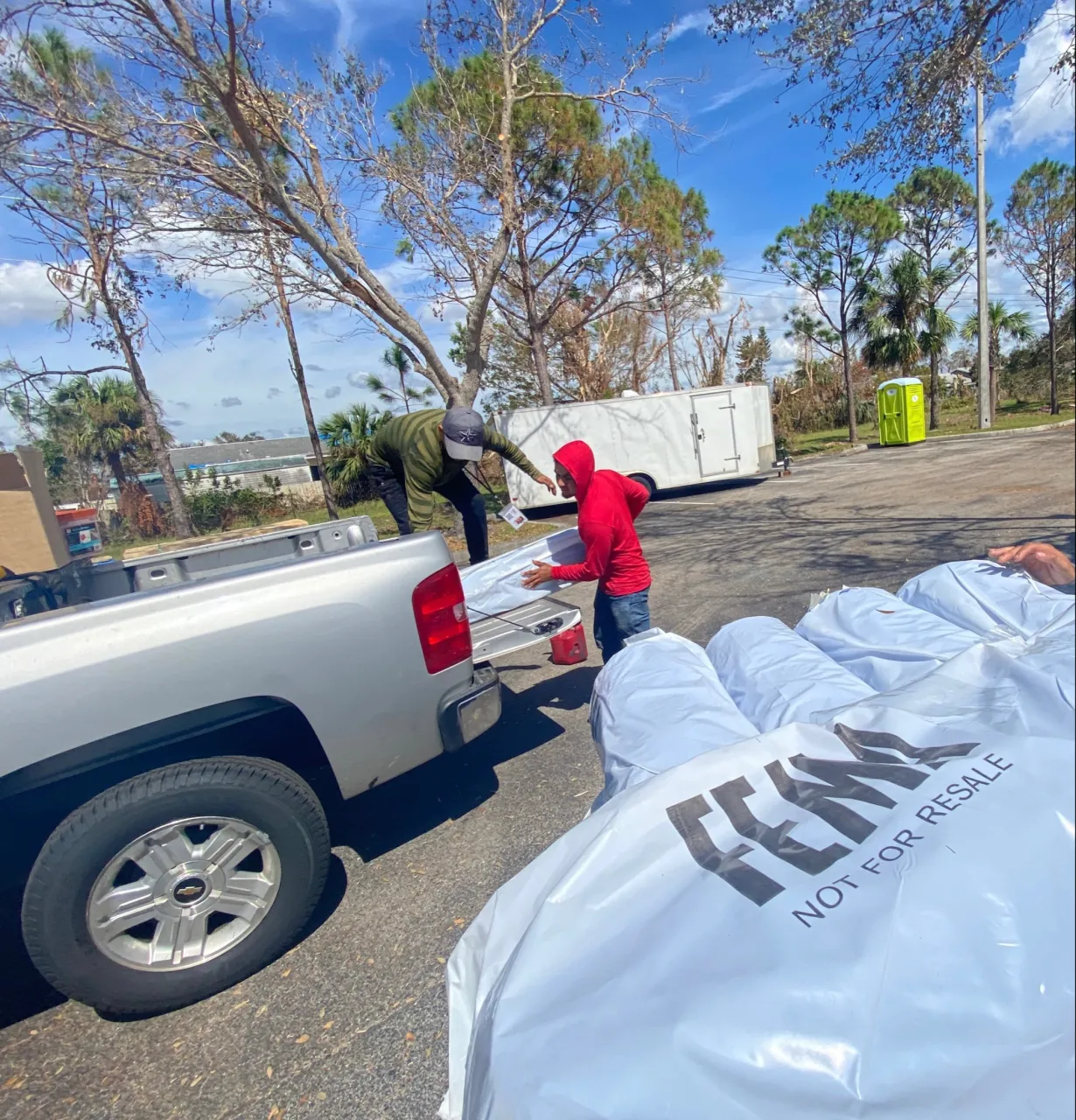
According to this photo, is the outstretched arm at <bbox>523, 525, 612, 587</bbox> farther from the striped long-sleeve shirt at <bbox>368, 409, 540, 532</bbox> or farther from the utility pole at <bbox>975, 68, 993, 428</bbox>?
the utility pole at <bbox>975, 68, 993, 428</bbox>

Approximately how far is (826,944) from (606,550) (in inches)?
101

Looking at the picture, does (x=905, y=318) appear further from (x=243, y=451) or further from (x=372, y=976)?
(x=243, y=451)

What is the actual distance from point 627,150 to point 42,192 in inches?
427

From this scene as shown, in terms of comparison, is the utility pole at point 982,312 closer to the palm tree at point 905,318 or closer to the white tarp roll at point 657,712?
the palm tree at point 905,318

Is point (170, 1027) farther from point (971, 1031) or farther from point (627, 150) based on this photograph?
point (627, 150)

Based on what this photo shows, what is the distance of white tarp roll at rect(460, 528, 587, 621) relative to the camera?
4.14m

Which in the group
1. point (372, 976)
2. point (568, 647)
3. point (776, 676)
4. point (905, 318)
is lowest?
point (372, 976)

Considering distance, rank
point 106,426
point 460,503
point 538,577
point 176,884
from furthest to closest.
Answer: point 106,426
point 460,503
point 538,577
point 176,884

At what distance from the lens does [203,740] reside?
244 cm

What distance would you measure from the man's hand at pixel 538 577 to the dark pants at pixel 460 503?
Result: 189cm

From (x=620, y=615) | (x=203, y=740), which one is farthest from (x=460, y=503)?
(x=203, y=740)

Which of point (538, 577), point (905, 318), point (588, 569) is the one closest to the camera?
point (588, 569)

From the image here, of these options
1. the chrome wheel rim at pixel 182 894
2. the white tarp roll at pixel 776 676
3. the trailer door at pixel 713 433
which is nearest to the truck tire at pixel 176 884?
the chrome wheel rim at pixel 182 894

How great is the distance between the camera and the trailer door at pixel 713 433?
1538 cm
